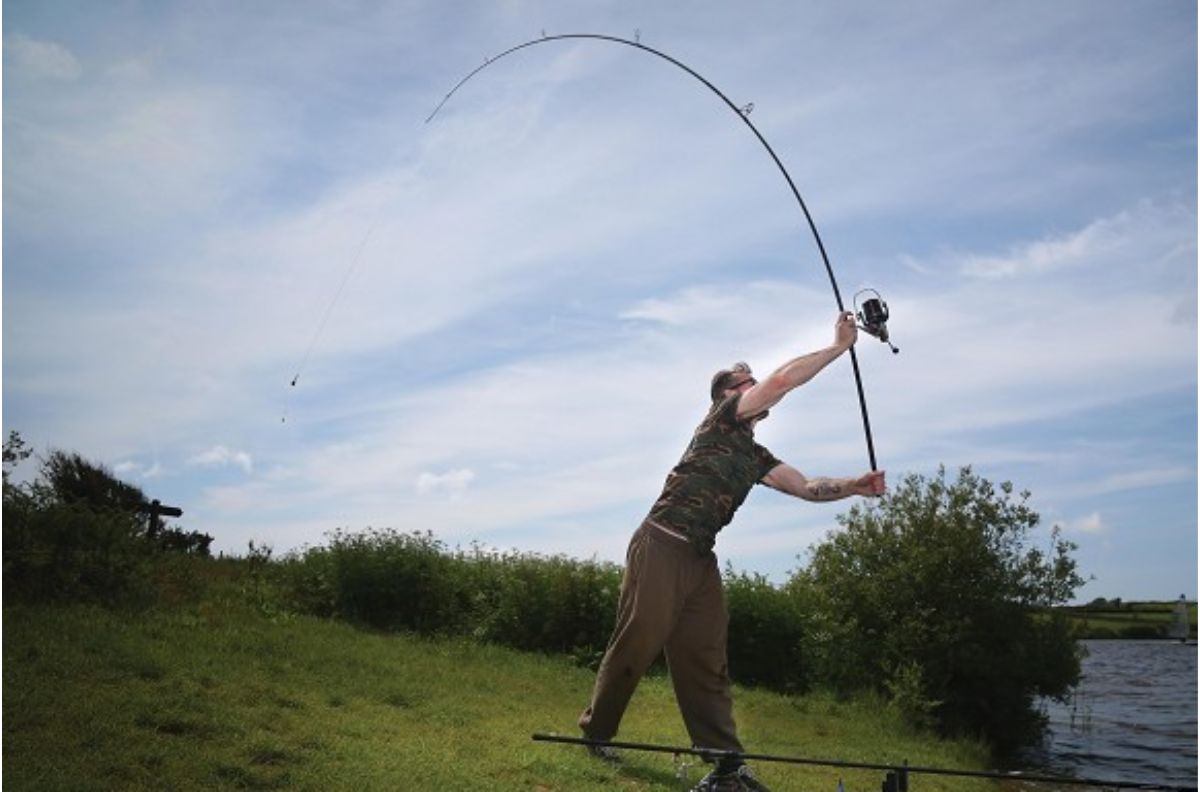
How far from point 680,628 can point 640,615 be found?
39 centimetres

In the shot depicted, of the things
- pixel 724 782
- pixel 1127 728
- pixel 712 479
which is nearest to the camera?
pixel 724 782

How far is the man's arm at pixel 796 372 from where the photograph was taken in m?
6.70

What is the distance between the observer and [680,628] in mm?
7473

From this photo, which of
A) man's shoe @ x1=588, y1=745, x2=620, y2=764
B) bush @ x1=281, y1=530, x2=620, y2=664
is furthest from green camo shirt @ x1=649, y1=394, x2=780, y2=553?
bush @ x1=281, y1=530, x2=620, y2=664

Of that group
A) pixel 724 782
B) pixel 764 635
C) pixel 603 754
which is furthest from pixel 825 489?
pixel 764 635

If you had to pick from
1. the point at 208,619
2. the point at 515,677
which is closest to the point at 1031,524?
the point at 515,677

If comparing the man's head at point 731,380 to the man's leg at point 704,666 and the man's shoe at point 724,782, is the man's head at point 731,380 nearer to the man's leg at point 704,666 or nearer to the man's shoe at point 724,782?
the man's leg at point 704,666

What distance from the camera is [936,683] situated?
1802 cm

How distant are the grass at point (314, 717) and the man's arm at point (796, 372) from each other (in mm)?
3519

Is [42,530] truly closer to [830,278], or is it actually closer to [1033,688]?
[830,278]

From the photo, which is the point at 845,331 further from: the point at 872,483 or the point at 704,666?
the point at 704,666

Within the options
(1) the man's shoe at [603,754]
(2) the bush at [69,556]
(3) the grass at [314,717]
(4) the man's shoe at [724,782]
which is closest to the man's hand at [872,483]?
(4) the man's shoe at [724,782]

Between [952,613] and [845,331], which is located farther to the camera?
[952,613]

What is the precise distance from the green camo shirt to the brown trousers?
133 millimetres
